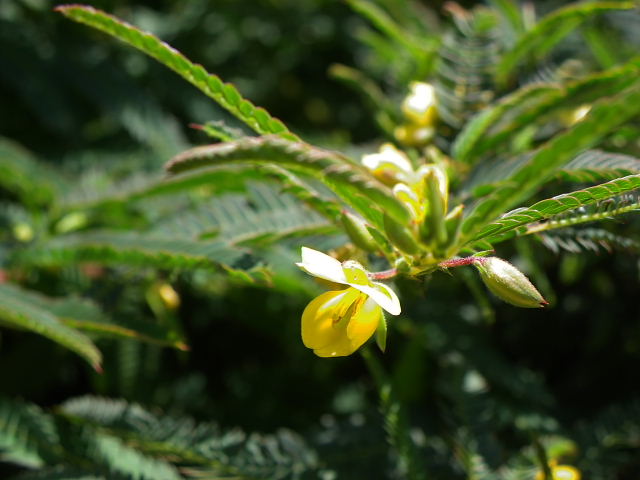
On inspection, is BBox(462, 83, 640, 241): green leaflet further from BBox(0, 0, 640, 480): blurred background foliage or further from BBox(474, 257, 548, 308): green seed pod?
BBox(0, 0, 640, 480): blurred background foliage

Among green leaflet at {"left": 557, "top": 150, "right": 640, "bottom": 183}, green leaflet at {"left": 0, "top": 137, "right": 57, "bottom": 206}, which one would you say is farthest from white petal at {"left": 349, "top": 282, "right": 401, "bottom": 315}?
green leaflet at {"left": 0, "top": 137, "right": 57, "bottom": 206}

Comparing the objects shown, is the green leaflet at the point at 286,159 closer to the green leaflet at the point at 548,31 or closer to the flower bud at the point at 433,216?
the flower bud at the point at 433,216

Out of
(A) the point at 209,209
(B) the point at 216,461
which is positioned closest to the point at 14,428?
(B) the point at 216,461

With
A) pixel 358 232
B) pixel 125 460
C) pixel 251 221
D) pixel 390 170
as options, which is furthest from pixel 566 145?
pixel 125 460

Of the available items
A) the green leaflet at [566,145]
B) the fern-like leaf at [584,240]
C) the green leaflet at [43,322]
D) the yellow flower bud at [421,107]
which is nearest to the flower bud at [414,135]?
the yellow flower bud at [421,107]

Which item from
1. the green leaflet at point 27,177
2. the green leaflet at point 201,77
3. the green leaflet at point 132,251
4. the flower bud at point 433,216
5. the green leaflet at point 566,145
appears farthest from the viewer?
the green leaflet at point 27,177

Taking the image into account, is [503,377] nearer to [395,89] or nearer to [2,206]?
[395,89]
